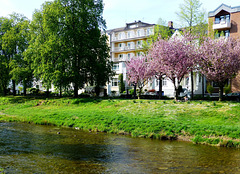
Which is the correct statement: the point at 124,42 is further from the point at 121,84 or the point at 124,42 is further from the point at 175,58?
the point at 175,58

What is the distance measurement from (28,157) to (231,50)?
87.4 feet

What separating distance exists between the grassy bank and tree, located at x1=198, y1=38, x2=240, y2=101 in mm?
5004

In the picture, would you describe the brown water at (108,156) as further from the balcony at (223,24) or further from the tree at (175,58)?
Answer: the balcony at (223,24)

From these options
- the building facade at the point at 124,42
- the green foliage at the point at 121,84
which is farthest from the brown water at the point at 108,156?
the building facade at the point at 124,42

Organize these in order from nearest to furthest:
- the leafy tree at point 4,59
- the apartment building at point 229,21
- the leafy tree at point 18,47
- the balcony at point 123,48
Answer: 1. the leafy tree at point 18,47
2. the apartment building at point 229,21
3. the leafy tree at point 4,59
4. the balcony at point 123,48

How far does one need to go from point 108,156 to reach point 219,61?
69.5 ft

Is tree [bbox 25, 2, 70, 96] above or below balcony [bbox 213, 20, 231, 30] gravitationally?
below

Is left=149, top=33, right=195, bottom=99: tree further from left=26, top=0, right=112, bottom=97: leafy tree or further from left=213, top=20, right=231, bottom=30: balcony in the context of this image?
left=213, top=20, right=231, bottom=30: balcony

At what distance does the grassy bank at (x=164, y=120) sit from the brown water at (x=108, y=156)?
146 cm

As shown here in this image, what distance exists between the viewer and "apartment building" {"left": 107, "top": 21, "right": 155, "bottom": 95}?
67562 millimetres

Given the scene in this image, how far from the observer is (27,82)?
46.9 metres

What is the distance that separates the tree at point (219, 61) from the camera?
2845cm

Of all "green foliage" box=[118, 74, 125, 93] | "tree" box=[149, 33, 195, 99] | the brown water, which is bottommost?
the brown water

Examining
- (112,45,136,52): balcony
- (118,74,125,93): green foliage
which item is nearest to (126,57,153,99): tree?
(118,74,125,93): green foliage
